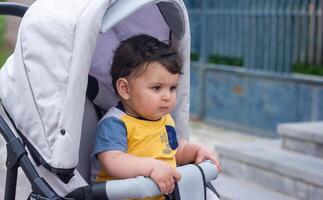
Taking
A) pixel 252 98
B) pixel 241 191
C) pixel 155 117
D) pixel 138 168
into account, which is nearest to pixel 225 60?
pixel 252 98

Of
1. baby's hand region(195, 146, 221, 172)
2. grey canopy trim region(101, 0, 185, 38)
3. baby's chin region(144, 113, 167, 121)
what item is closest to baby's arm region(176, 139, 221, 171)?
baby's hand region(195, 146, 221, 172)

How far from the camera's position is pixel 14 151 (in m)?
2.69

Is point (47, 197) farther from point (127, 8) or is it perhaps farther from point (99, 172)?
point (127, 8)

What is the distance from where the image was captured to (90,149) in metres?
3.01

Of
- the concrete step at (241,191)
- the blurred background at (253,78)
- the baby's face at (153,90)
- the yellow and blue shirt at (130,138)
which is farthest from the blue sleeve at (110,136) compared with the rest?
the blurred background at (253,78)

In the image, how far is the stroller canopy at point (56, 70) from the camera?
8.38ft

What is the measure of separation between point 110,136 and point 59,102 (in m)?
0.30

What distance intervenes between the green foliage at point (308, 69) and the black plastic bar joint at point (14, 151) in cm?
567

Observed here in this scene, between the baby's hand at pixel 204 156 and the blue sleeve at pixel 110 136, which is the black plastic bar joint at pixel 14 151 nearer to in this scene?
the blue sleeve at pixel 110 136

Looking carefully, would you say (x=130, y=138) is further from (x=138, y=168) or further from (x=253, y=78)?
(x=253, y=78)

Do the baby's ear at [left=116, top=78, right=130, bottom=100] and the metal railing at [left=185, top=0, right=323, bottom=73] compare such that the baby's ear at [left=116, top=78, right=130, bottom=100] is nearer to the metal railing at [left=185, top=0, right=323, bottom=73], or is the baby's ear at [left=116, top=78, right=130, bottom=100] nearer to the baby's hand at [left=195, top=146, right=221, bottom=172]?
the baby's hand at [left=195, top=146, right=221, bottom=172]

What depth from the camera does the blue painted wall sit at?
26.3ft

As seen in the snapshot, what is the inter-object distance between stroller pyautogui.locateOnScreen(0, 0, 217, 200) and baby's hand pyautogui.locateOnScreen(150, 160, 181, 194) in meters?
0.03

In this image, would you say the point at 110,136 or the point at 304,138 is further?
the point at 304,138
